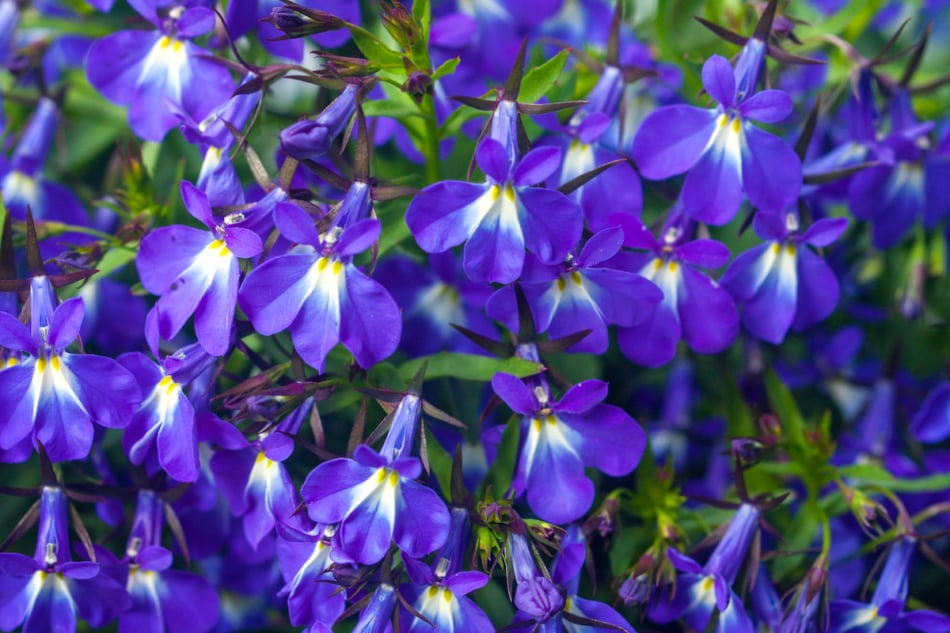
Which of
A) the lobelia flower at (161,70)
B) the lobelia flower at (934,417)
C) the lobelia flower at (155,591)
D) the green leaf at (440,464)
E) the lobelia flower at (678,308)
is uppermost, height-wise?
the lobelia flower at (161,70)

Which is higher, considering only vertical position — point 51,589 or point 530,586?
point 530,586

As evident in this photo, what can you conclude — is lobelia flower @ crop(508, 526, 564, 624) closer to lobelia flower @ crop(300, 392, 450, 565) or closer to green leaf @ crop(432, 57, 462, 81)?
lobelia flower @ crop(300, 392, 450, 565)

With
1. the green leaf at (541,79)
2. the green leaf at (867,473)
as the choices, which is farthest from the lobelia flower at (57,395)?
the green leaf at (867,473)

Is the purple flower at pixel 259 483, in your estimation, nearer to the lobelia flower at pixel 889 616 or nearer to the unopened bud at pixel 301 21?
the unopened bud at pixel 301 21

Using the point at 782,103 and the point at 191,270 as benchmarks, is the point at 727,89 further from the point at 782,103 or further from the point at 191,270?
the point at 191,270

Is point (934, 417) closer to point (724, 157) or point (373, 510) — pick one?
point (724, 157)

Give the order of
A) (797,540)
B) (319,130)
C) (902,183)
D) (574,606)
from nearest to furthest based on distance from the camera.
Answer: (319,130), (574,606), (797,540), (902,183)

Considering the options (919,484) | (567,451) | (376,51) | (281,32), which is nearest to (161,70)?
(281,32)
